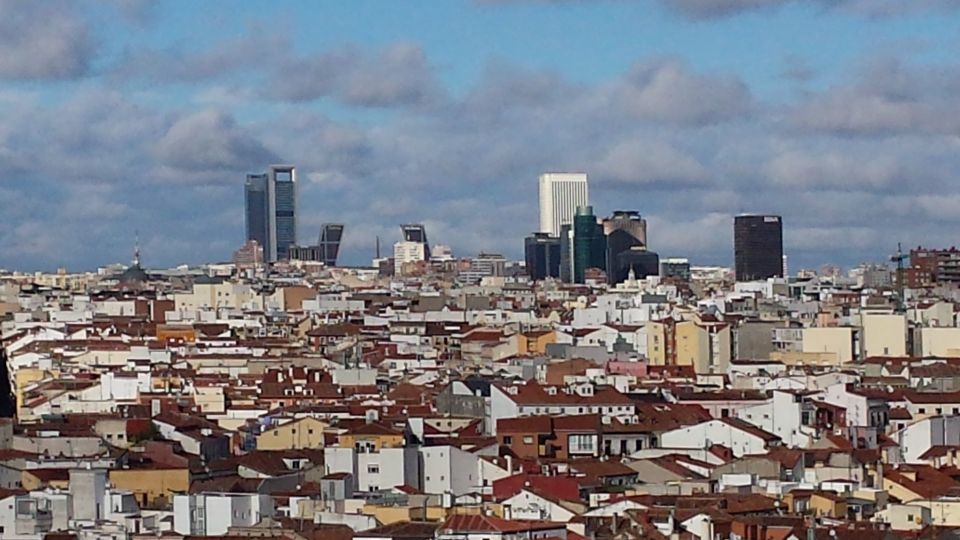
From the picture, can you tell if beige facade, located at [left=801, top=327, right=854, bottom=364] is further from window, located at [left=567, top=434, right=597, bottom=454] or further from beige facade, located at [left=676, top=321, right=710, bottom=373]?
window, located at [left=567, top=434, right=597, bottom=454]

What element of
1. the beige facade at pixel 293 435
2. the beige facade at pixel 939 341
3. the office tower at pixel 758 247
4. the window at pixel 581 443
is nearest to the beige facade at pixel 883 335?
the beige facade at pixel 939 341

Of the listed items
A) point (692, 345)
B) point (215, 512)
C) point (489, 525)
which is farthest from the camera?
point (692, 345)

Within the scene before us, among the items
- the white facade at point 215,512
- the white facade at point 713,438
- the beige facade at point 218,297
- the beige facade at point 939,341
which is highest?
the beige facade at point 218,297

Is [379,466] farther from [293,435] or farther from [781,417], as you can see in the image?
[781,417]

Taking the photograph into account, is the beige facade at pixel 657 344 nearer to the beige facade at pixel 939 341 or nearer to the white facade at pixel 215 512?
the beige facade at pixel 939 341

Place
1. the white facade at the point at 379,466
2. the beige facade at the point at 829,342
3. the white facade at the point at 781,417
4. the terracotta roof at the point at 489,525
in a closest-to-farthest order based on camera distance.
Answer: the terracotta roof at the point at 489,525 < the white facade at the point at 379,466 < the white facade at the point at 781,417 < the beige facade at the point at 829,342

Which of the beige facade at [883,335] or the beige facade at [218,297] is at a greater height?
the beige facade at [218,297]

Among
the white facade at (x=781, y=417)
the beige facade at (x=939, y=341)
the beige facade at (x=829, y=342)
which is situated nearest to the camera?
the white facade at (x=781, y=417)

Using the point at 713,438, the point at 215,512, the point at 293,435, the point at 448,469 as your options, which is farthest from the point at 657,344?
the point at 215,512

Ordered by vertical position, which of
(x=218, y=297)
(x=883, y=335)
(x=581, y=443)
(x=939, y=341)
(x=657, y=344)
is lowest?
(x=581, y=443)
